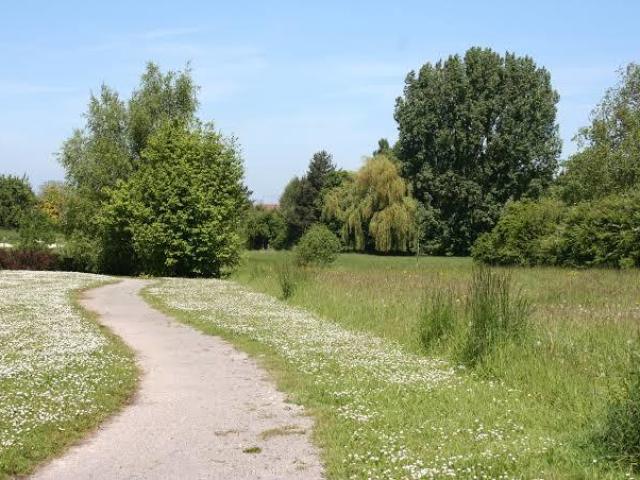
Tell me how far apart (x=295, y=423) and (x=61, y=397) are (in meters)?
3.09

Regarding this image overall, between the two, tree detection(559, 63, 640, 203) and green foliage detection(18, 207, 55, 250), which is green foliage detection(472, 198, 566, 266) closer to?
tree detection(559, 63, 640, 203)

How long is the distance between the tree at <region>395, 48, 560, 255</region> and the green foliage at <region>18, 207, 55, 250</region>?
123 ft

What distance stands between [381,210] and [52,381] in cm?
5664

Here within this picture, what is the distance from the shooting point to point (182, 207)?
37.8 m

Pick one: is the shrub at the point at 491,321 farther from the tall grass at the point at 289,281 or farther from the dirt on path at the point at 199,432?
the tall grass at the point at 289,281

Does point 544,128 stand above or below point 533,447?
above

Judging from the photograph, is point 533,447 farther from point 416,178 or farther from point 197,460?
point 416,178

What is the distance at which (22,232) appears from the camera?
1833 inches

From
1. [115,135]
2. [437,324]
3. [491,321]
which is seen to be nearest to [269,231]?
[115,135]

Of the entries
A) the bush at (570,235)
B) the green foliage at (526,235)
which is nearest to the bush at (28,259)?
the green foliage at (526,235)

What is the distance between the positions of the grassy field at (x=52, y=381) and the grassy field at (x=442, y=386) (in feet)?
8.48

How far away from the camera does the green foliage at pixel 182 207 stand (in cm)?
3750

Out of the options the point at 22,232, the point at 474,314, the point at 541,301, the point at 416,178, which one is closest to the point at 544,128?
the point at 416,178

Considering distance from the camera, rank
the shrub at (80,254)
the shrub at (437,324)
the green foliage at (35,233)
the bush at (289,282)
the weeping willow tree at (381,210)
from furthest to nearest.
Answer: the weeping willow tree at (381,210) < the green foliage at (35,233) < the shrub at (80,254) < the bush at (289,282) < the shrub at (437,324)
